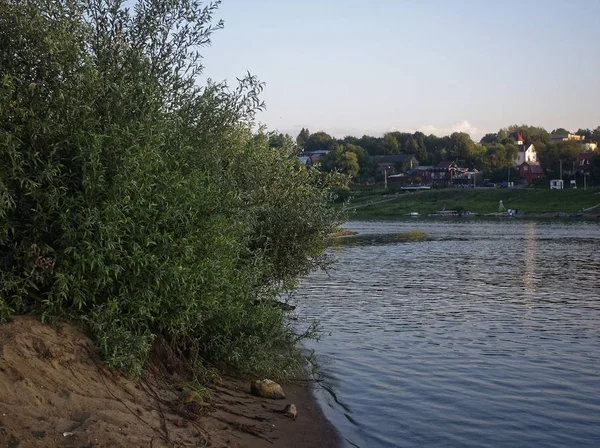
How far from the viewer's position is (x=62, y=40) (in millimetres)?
13797

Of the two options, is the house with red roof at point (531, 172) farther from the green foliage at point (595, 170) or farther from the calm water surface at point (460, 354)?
the calm water surface at point (460, 354)

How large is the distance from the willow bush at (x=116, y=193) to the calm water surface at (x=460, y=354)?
4015mm

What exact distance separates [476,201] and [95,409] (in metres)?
157

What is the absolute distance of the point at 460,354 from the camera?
24625mm

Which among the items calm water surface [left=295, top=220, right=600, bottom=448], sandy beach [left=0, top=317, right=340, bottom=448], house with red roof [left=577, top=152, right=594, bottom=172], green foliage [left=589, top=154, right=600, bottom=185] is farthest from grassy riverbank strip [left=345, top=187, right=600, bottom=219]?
Answer: sandy beach [left=0, top=317, right=340, bottom=448]

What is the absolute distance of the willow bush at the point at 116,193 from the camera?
489 inches

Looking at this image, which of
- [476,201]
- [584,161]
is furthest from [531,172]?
[476,201]

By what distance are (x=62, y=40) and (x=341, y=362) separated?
1352cm

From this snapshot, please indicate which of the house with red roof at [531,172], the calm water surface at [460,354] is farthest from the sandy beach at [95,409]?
the house with red roof at [531,172]

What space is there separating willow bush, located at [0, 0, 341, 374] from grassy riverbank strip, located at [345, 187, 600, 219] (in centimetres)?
12396

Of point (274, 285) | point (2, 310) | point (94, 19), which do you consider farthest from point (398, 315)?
point (2, 310)

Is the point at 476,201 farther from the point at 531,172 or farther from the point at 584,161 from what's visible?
the point at 584,161

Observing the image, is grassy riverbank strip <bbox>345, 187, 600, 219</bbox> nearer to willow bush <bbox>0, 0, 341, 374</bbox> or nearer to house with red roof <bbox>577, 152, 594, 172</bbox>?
house with red roof <bbox>577, 152, 594, 172</bbox>

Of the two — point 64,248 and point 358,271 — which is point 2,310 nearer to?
point 64,248
